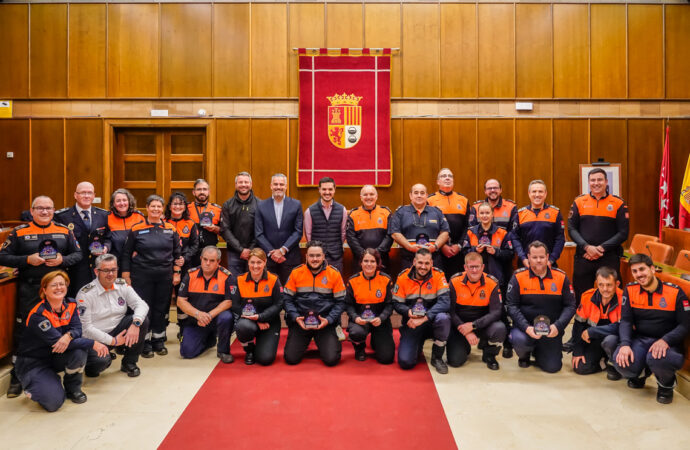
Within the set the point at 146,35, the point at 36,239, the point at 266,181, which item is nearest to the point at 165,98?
the point at 146,35

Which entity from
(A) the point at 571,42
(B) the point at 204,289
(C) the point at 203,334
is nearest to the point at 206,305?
(B) the point at 204,289

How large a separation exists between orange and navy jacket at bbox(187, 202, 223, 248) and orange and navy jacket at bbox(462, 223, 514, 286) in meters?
3.07

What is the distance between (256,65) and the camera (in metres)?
8.10

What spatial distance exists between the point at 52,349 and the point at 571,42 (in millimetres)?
8622

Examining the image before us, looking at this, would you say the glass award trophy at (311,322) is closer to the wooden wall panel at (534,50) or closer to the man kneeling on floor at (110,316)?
the man kneeling on floor at (110,316)

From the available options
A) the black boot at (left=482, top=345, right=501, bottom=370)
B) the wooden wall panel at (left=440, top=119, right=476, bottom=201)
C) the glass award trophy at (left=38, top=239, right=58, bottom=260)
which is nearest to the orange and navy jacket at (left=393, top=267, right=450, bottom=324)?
the black boot at (left=482, top=345, right=501, bottom=370)

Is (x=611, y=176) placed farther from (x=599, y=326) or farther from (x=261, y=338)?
(x=261, y=338)

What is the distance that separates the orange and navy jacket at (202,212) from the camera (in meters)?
5.92

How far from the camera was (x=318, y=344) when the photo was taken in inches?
185

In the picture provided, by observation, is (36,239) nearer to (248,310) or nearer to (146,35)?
(248,310)

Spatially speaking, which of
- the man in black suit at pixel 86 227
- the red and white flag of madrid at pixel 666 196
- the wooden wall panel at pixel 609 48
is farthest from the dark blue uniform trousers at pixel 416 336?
the wooden wall panel at pixel 609 48

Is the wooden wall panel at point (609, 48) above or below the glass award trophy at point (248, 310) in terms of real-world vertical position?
above

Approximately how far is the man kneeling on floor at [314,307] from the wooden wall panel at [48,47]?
243 inches

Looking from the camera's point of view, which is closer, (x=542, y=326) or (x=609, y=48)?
(x=542, y=326)
